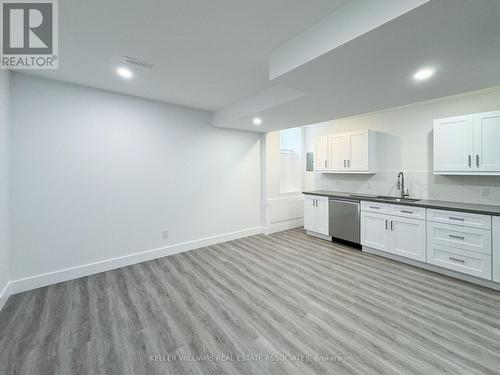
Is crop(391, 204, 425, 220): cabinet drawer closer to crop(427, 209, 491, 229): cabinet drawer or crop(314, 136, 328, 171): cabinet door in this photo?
crop(427, 209, 491, 229): cabinet drawer

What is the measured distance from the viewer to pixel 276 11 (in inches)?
60.5

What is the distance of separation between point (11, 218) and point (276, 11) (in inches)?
139

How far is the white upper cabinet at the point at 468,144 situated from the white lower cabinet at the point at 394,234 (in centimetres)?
94

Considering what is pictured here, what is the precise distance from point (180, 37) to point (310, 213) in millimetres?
3924

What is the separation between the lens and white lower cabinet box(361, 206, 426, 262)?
3.13 m

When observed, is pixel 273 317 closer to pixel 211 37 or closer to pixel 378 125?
pixel 211 37

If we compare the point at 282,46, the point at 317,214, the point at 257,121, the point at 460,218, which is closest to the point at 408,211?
the point at 460,218

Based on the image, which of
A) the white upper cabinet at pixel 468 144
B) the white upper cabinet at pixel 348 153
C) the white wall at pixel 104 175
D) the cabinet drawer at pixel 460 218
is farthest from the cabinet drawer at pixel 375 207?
the white wall at pixel 104 175

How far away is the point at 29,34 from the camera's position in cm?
183

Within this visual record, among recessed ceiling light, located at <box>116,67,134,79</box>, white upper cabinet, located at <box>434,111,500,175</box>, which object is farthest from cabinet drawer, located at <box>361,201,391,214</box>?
recessed ceiling light, located at <box>116,67,134,79</box>

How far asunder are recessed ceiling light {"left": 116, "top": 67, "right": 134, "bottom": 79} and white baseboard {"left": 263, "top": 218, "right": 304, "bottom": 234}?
375 centimetres

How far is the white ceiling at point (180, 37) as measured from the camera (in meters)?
1.51

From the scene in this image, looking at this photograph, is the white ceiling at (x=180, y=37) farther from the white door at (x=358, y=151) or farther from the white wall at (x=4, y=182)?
the white door at (x=358, y=151)

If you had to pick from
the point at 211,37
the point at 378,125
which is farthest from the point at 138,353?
the point at 378,125
